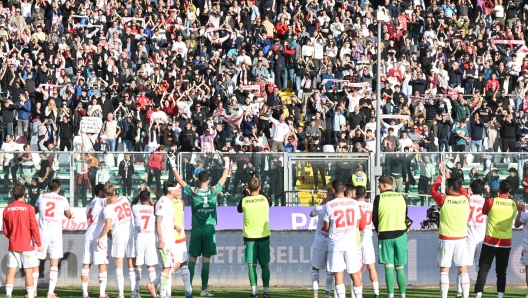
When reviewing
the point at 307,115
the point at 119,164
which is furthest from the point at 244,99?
the point at 119,164

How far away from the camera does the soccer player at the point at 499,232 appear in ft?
63.9

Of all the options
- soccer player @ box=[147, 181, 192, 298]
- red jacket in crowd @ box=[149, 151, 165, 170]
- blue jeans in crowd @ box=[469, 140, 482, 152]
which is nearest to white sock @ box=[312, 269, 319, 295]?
soccer player @ box=[147, 181, 192, 298]

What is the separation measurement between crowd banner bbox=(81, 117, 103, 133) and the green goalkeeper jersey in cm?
1157

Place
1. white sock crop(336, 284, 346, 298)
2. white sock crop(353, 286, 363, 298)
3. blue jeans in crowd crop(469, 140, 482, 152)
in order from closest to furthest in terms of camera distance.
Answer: white sock crop(336, 284, 346, 298) → white sock crop(353, 286, 363, 298) → blue jeans in crowd crop(469, 140, 482, 152)

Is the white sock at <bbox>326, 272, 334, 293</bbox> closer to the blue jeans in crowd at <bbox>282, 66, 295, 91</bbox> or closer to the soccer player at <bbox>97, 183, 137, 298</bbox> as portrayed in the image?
the soccer player at <bbox>97, 183, 137, 298</bbox>

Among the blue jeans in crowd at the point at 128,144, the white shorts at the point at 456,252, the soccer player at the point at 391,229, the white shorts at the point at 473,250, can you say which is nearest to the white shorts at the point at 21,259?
the soccer player at the point at 391,229

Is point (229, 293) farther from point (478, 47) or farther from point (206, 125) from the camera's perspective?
point (478, 47)

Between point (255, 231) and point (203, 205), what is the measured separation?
119cm

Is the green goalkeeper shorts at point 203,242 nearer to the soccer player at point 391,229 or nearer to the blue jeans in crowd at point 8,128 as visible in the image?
the soccer player at point 391,229

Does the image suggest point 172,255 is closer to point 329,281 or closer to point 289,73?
point 329,281

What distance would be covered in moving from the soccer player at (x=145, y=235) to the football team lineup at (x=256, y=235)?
18 millimetres

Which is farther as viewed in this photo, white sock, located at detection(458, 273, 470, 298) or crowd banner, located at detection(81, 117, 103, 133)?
crowd banner, located at detection(81, 117, 103, 133)

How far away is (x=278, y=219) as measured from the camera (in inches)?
938

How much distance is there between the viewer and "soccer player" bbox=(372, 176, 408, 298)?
1886cm
